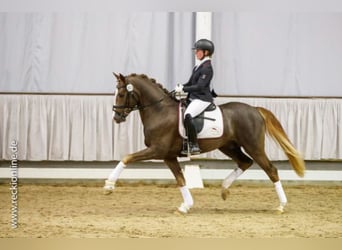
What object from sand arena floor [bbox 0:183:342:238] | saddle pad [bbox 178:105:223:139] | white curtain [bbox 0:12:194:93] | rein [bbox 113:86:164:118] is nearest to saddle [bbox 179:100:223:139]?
saddle pad [bbox 178:105:223:139]

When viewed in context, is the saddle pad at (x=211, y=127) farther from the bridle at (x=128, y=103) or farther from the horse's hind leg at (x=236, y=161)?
the bridle at (x=128, y=103)

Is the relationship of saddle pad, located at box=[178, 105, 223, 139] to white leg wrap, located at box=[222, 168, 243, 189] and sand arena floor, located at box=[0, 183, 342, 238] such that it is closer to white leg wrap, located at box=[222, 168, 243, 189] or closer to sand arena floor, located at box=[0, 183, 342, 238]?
white leg wrap, located at box=[222, 168, 243, 189]

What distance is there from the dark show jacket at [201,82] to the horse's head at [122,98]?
1.74ft

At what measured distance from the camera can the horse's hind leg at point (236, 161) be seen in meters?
5.92

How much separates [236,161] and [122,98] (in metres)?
1.38

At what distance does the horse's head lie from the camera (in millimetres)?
5559

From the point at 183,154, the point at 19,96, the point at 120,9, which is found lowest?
the point at 183,154

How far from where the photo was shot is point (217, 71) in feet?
26.9

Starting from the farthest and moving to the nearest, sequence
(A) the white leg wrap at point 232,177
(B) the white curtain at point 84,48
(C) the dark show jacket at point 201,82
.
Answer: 1. (B) the white curtain at point 84,48
2. (A) the white leg wrap at point 232,177
3. (C) the dark show jacket at point 201,82

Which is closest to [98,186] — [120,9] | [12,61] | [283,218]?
[12,61]

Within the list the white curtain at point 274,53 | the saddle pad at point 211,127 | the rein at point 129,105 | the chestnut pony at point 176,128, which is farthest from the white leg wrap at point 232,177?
the white curtain at point 274,53

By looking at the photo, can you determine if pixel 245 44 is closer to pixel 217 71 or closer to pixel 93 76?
pixel 217 71

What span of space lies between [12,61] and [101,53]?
4.12 ft

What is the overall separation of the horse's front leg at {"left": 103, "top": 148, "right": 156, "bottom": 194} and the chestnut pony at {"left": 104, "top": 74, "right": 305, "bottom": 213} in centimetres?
1
